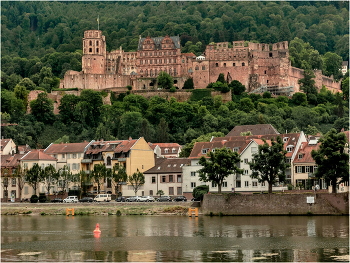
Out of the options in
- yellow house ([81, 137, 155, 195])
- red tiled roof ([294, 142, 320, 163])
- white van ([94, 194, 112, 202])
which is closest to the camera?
red tiled roof ([294, 142, 320, 163])

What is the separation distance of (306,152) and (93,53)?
97.0 metres

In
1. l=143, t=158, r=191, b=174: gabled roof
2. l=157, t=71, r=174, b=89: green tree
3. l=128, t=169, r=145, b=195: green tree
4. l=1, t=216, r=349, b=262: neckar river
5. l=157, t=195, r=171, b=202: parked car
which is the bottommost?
l=1, t=216, r=349, b=262: neckar river

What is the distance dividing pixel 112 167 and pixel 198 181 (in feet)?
46.1

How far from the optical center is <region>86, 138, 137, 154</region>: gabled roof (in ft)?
291

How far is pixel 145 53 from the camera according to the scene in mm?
164375

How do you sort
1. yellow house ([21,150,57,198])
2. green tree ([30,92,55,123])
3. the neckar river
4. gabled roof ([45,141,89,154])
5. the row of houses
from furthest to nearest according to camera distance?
green tree ([30,92,55,123])
gabled roof ([45,141,89,154])
yellow house ([21,150,57,198])
the row of houses
the neckar river

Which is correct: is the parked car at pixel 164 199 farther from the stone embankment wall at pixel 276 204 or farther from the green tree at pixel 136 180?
the stone embankment wall at pixel 276 204

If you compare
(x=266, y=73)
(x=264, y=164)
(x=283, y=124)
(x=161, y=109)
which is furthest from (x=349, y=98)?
(x=264, y=164)

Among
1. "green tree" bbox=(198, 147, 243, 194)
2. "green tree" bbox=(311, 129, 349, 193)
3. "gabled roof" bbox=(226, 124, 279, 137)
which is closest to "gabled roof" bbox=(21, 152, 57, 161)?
"green tree" bbox=(198, 147, 243, 194)

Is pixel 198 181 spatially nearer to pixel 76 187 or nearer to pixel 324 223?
pixel 76 187

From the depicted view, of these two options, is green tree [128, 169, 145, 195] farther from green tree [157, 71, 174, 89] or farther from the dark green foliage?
Result: green tree [157, 71, 174, 89]

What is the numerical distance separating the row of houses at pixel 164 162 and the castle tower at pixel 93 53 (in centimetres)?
6225

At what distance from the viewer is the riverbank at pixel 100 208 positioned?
69438 mm

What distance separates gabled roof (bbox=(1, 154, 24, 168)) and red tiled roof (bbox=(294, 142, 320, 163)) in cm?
3716
